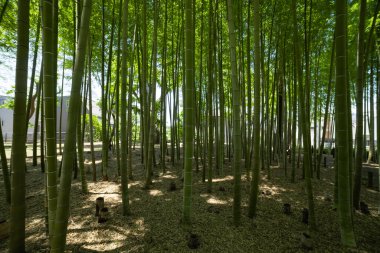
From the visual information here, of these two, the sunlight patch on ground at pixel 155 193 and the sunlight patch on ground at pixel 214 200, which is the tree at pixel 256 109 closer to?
the sunlight patch on ground at pixel 214 200

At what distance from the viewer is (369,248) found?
214 cm

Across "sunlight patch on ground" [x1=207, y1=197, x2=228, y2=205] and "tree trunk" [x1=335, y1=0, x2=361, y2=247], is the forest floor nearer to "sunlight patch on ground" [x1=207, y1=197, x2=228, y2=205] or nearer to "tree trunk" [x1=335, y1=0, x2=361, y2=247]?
"sunlight patch on ground" [x1=207, y1=197, x2=228, y2=205]

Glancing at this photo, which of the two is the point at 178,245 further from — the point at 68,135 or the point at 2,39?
the point at 2,39

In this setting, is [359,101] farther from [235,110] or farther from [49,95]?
[49,95]

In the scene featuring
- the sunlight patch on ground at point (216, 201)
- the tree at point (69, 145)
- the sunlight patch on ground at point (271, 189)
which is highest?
the tree at point (69, 145)

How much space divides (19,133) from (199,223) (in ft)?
7.05

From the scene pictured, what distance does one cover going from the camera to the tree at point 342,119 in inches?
69.9

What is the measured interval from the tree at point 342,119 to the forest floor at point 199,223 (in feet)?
1.16

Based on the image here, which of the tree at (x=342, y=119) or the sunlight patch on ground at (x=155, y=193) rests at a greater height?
the tree at (x=342, y=119)

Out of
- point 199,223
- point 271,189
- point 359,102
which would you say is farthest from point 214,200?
point 359,102

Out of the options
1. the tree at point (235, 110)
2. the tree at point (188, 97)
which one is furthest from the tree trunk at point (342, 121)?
the tree at point (188, 97)

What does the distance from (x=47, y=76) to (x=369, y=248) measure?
3.38 m

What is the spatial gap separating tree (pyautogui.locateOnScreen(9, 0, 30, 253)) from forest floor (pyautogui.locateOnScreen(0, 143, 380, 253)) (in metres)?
0.38

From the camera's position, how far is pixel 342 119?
1.83m
